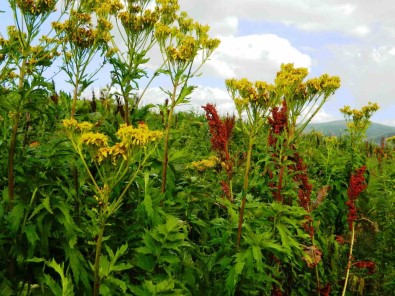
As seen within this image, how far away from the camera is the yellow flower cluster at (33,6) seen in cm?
384

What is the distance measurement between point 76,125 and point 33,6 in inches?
59.2

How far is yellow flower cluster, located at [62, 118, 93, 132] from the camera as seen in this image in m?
2.95

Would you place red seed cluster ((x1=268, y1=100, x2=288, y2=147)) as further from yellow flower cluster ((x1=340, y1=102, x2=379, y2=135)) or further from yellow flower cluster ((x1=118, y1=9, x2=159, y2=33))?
yellow flower cluster ((x1=340, y1=102, x2=379, y2=135))

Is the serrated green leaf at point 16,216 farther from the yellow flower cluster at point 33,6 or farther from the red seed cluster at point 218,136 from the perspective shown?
the red seed cluster at point 218,136

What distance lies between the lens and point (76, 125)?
9.98ft

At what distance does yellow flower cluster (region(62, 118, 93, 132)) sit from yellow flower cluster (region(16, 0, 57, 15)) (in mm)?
1473

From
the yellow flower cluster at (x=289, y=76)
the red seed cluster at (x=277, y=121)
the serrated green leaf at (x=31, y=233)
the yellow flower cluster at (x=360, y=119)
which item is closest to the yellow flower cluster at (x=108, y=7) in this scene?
the yellow flower cluster at (x=289, y=76)

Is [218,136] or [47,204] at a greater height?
[218,136]

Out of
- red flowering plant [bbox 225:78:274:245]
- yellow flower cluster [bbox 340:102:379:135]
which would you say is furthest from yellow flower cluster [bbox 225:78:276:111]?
yellow flower cluster [bbox 340:102:379:135]

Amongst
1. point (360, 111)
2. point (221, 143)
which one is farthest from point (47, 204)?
point (360, 111)

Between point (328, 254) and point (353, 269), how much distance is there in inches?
13.6

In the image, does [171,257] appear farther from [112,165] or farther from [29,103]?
[29,103]

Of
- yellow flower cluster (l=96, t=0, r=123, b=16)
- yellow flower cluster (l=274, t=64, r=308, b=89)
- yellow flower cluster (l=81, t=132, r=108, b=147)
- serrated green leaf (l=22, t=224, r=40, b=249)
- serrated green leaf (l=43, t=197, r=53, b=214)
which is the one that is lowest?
serrated green leaf (l=22, t=224, r=40, b=249)

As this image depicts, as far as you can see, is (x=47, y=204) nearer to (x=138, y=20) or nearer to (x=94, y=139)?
(x=94, y=139)
